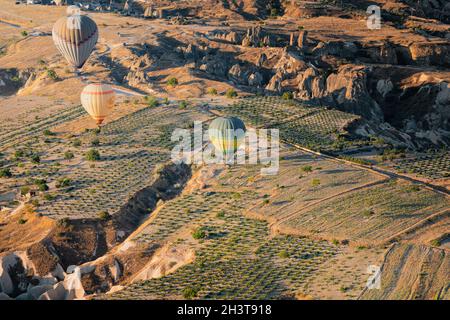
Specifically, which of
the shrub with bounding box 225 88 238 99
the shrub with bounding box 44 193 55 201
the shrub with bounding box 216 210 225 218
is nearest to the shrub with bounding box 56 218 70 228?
the shrub with bounding box 44 193 55 201

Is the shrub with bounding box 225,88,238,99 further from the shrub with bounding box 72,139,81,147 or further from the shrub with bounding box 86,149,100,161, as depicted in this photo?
the shrub with bounding box 86,149,100,161

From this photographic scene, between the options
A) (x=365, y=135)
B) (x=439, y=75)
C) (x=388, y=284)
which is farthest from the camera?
(x=439, y=75)

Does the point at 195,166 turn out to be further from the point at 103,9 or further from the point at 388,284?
the point at 103,9

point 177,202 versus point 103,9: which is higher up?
point 103,9

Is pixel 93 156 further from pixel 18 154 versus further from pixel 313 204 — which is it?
pixel 313 204

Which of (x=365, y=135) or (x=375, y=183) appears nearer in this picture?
(x=375, y=183)

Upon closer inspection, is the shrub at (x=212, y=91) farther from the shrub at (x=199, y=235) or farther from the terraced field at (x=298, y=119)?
the shrub at (x=199, y=235)

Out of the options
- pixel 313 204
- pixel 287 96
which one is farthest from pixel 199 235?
pixel 287 96

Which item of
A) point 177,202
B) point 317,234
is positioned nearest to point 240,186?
point 177,202
